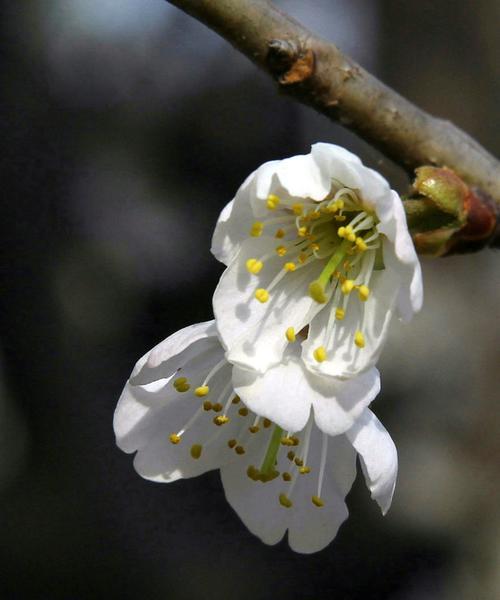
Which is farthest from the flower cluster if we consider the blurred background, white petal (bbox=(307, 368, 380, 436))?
the blurred background

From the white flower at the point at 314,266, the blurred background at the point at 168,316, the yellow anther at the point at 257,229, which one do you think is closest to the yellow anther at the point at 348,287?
the white flower at the point at 314,266

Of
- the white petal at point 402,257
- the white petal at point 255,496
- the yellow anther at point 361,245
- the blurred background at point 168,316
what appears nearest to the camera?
the white petal at point 402,257

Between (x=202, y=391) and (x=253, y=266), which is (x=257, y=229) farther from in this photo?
(x=202, y=391)

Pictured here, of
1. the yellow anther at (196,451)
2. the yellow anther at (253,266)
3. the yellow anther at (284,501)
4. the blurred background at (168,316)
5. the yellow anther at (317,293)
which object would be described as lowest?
the blurred background at (168,316)

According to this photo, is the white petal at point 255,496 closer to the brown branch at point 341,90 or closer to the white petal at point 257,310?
the white petal at point 257,310

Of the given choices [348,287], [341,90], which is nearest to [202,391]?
[348,287]

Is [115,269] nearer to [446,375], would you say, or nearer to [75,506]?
[75,506]
